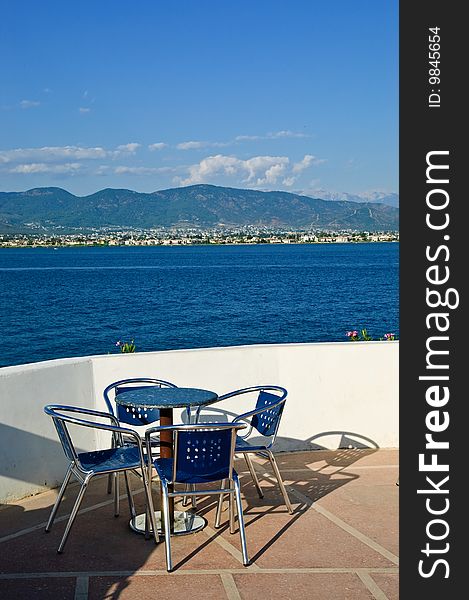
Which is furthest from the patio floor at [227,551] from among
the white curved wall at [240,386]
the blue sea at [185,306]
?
the blue sea at [185,306]

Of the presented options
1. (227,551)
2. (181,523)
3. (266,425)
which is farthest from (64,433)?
(266,425)

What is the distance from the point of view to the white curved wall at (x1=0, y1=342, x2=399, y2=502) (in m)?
5.77

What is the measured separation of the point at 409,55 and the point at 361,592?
105 inches

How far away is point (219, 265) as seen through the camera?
103188 mm

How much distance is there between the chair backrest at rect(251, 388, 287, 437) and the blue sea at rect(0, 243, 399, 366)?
33782 mm

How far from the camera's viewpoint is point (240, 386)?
6.73m

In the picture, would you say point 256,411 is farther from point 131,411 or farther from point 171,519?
point 131,411

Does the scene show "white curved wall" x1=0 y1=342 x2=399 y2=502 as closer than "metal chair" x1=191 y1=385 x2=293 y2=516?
No

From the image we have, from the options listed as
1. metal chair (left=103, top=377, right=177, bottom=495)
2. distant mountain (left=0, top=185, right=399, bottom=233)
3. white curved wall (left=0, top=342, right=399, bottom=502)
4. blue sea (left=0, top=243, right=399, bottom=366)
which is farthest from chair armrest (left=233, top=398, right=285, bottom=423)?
distant mountain (left=0, top=185, right=399, bottom=233)

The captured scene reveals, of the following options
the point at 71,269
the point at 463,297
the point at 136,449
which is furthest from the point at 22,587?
the point at 71,269

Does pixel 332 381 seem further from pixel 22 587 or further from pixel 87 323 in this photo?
pixel 87 323

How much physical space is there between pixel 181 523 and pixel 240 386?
175 cm

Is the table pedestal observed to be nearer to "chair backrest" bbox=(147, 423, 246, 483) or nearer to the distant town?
"chair backrest" bbox=(147, 423, 246, 483)

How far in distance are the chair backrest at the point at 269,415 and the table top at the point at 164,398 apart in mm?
416
